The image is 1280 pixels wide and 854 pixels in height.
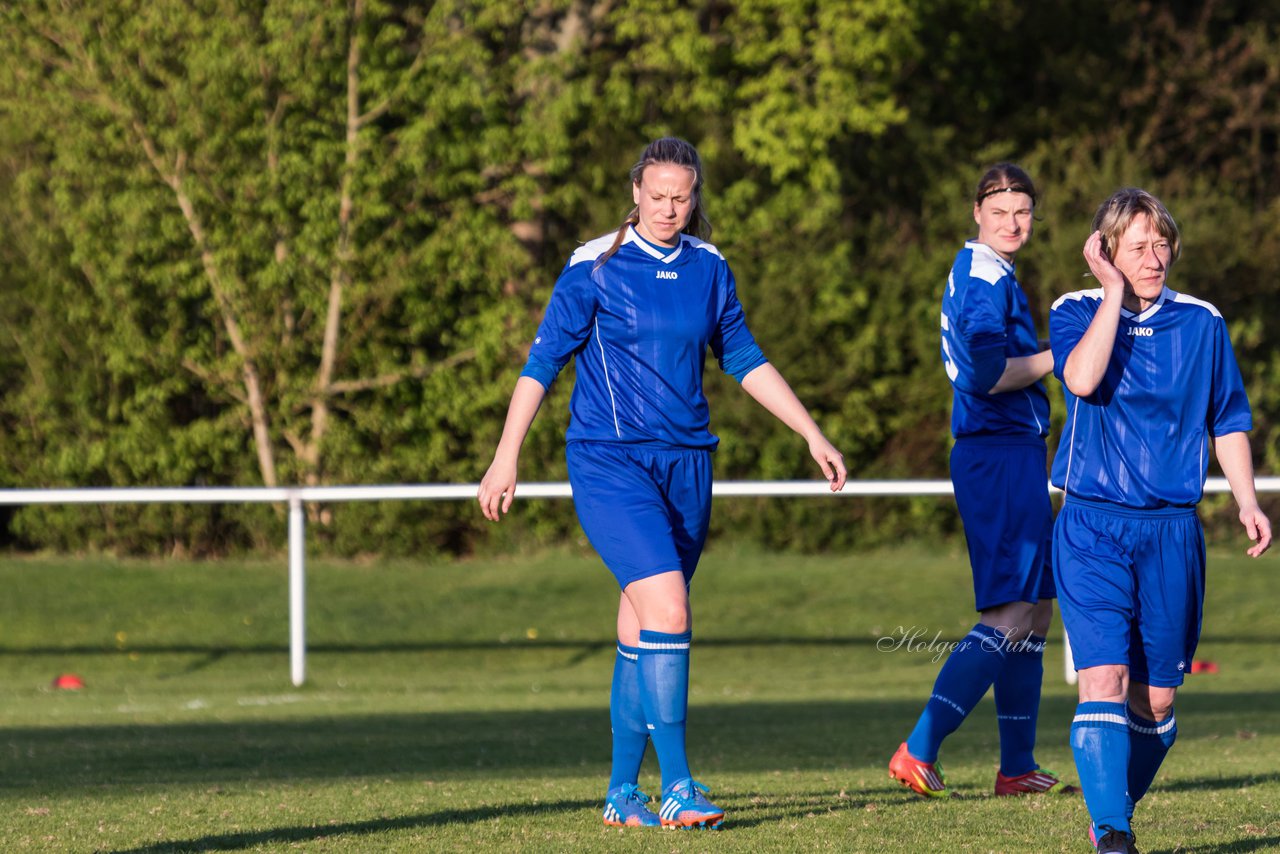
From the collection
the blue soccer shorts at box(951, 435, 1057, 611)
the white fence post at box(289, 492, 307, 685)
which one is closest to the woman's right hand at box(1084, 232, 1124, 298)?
the blue soccer shorts at box(951, 435, 1057, 611)

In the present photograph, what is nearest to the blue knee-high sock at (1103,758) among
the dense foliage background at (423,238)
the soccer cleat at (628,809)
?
A: the soccer cleat at (628,809)

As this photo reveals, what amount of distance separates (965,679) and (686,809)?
142 centimetres

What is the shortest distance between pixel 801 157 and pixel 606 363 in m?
13.6

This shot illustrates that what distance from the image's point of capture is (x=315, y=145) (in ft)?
54.5

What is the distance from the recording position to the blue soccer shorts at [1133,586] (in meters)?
4.18

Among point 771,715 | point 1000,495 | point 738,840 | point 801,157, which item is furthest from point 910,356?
point 738,840

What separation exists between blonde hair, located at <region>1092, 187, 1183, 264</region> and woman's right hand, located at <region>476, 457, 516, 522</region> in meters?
1.73

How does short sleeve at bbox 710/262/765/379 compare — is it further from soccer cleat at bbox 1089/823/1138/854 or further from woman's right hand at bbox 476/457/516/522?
soccer cleat at bbox 1089/823/1138/854

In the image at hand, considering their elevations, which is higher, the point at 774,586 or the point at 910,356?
the point at 910,356

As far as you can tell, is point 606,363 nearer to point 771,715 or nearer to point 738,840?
point 738,840

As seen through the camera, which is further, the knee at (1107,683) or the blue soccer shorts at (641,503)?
the blue soccer shorts at (641,503)

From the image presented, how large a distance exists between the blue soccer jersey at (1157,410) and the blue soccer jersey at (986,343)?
41.1 inches

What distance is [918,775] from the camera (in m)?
5.44

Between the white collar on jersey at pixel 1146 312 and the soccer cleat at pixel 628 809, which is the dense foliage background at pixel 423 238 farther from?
the white collar on jersey at pixel 1146 312
